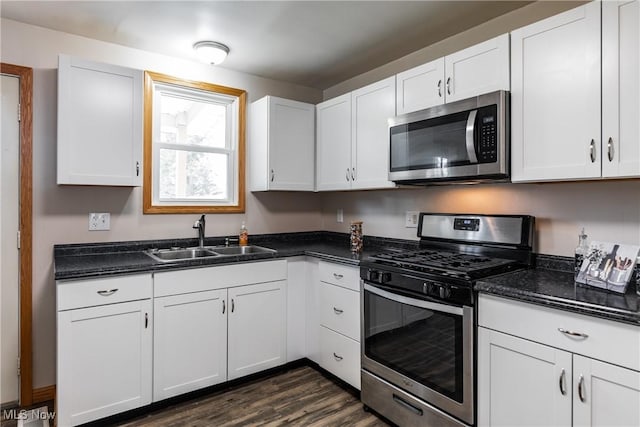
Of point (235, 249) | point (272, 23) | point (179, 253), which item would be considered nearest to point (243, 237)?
point (235, 249)

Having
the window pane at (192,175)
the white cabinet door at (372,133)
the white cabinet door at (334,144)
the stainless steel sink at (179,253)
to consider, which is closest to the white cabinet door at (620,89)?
the white cabinet door at (372,133)

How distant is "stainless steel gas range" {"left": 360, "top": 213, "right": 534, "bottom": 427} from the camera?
1744 millimetres

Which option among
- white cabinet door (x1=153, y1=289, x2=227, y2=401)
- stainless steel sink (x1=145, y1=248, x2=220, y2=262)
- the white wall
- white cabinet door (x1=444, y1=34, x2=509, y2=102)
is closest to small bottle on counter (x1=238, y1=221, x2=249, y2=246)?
stainless steel sink (x1=145, y1=248, x2=220, y2=262)

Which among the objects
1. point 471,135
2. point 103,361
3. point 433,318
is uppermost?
point 471,135

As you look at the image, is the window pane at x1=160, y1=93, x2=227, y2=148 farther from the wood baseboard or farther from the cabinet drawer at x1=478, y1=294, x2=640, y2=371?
the cabinet drawer at x1=478, y1=294, x2=640, y2=371

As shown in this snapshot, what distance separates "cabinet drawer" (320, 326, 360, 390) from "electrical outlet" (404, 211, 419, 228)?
3.21 ft

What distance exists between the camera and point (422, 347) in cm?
192

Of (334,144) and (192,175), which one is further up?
(334,144)

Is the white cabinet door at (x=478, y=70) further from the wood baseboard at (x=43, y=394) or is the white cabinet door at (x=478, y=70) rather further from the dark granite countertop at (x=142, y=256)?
the wood baseboard at (x=43, y=394)

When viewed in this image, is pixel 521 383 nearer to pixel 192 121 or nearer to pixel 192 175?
pixel 192 175

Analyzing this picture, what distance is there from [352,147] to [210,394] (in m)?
2.02

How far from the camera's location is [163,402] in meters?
2.25

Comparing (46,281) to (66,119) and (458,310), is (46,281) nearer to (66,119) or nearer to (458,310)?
(66,119)

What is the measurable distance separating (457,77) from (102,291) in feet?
7.68
